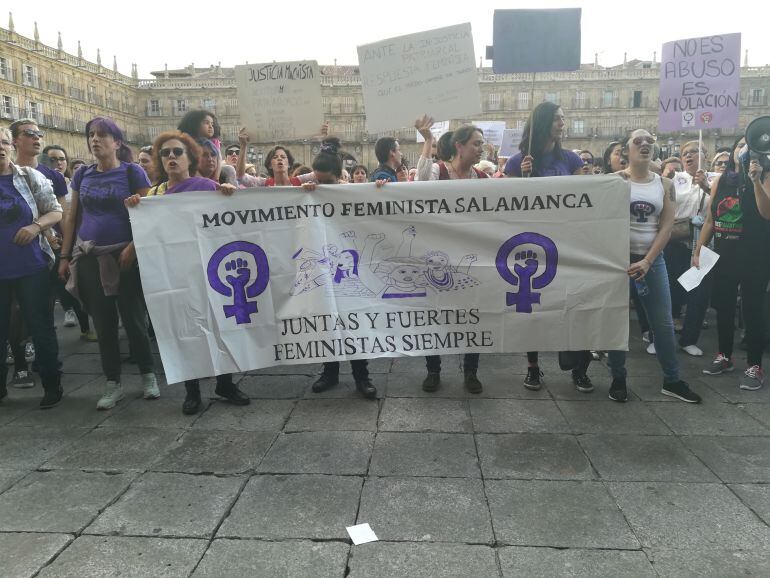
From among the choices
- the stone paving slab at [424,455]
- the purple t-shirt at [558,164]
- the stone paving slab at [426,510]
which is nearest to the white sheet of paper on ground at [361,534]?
the stone paving slab at [426,510]

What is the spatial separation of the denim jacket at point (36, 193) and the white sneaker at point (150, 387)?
113cm

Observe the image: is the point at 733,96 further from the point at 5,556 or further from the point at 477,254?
the point at 5,556

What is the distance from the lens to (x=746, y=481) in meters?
2.71

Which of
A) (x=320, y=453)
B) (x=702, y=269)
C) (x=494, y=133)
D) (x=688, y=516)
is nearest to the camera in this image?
(x=688, y=516)

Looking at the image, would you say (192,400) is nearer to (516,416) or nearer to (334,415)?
(334,415)

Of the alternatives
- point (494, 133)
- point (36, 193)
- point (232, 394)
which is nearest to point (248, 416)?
point (232, 394)

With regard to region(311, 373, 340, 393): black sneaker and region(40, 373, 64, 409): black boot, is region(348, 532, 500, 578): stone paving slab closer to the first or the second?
region(311, 373, 340, 393): black sneaker

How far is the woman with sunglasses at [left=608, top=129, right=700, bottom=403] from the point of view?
370 cm

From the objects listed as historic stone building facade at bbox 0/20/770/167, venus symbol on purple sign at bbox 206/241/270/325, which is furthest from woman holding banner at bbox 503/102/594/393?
historic stone building facade at bbox 0/20/770/167

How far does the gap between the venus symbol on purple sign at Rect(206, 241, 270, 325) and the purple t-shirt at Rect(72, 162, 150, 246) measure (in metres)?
0.78

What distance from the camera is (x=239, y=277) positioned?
358 centimetres

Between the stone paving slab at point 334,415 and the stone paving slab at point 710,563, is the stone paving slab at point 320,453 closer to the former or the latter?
the stone paving slab at point 334,415

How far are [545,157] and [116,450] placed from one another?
3.42 m

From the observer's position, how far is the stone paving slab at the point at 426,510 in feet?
7.50
